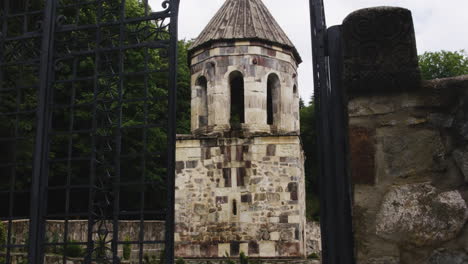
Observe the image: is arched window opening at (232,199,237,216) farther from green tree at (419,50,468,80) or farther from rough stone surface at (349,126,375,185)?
green tree at (419,50,468,80)

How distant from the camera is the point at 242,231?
13.6 metres

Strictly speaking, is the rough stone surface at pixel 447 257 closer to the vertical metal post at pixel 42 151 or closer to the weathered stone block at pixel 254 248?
the vertical metal post at pixel 42 151

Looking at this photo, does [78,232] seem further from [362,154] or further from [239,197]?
[362,154]

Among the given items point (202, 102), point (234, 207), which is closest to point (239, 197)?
point (234, 207)

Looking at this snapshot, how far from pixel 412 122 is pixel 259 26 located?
12.4 meters

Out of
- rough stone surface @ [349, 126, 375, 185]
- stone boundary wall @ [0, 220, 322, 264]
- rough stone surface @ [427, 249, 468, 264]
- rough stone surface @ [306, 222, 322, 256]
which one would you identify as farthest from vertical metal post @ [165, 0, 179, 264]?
rough stone surface @ [306, 222, 322, 256]

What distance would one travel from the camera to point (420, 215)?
2613mm

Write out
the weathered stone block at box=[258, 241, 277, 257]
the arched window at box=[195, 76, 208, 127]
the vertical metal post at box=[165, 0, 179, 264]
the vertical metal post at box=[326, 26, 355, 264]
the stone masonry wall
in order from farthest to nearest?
the arched window at box=[195, 76, 208, 127]
the stone masonry wall
the weathered stone block at box=[258, 241, 277, 257]
the vertical metal post at box=[165, 0, 179, 264]
the vertical metal post at box=[326, 26, 355, 264]

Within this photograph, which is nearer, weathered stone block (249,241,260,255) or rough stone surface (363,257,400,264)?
rough stone surface (363,257,400,264)

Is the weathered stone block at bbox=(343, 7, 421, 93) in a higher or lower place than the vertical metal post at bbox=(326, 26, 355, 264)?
higher

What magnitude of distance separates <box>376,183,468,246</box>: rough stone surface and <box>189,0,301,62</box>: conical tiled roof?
Result: 11959 millimetres

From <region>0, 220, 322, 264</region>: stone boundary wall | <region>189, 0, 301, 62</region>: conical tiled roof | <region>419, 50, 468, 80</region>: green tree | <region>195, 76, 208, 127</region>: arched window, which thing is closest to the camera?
<region>0, 220, 322, 264</region>: stone boundary wall

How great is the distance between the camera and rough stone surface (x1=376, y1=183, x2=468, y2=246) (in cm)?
257

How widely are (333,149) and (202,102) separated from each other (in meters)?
11.8
